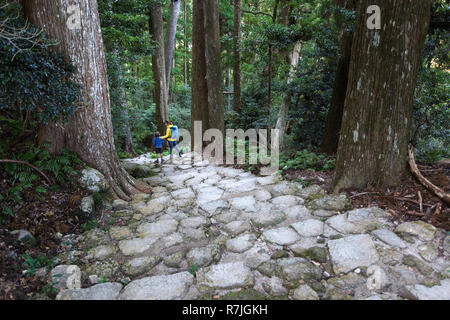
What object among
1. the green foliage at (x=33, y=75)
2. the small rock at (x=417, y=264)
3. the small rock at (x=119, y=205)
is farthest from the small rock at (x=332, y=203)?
the green foliage at (x=33, y=75)

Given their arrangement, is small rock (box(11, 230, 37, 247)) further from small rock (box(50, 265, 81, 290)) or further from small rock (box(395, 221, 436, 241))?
small rock (box(395, 221, 436, 241))

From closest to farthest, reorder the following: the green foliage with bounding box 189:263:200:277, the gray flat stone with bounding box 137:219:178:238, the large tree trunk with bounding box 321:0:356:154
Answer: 1. the green foliage with bounding box 189:263:200:277
2. the gray flat stone with bounding box 137:219:178:238
3. the large tree trunk with bounding box 321:0:356:154

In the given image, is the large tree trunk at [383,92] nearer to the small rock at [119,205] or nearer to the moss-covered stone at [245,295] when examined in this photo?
the moss-covered stone at [245,295]

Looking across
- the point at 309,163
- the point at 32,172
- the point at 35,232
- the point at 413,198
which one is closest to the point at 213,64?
the point at 309,163

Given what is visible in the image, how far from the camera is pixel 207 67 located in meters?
7.34

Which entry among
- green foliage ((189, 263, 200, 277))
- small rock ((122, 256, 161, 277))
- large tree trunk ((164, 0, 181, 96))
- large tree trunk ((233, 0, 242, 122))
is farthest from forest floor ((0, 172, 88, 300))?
large tree trunk ((164, 0, 181, 96))

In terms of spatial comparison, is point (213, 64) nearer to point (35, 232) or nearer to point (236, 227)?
point (236, 227)

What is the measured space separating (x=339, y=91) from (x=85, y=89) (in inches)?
209

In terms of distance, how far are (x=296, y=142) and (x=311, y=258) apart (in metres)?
6.18

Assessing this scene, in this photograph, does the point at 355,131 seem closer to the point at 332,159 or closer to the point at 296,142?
the point at 332,159

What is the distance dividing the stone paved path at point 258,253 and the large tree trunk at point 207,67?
4277 mm

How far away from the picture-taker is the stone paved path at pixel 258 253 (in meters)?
2.09

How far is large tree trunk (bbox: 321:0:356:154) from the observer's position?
5.70 m

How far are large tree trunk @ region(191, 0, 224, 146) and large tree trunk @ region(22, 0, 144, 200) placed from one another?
367 centimetres
